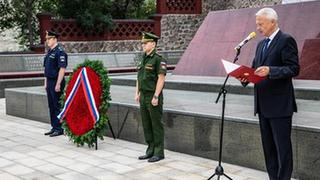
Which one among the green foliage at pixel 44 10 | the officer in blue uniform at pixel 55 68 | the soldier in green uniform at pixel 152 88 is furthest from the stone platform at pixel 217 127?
the green foliage at pixel 44 10

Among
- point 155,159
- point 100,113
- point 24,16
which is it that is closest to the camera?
point 155,159

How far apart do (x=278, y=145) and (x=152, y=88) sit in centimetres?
218

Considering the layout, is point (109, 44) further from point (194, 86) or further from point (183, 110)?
point (183, 110)

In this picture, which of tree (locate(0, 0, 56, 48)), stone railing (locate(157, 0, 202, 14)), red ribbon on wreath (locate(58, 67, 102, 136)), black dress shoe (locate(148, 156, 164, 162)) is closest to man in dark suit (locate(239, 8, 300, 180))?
black dress shoe (locate(148, 156, 164, 162))

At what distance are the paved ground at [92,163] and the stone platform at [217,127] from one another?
0.15 m

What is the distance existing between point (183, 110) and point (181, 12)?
16.9 metres

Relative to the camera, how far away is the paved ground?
586 cm

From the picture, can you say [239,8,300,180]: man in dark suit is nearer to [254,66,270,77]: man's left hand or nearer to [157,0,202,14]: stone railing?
[254,66,270,77]: man's left hand

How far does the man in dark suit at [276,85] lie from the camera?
448 centimetres

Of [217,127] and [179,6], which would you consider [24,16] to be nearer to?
[179,6]

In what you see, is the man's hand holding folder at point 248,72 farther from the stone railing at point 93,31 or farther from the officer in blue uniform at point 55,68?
the stone railing at point 93,31

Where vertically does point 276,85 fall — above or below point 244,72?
below

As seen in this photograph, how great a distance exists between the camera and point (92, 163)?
6539 mm

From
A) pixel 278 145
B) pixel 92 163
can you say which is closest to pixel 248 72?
pixel 278 145
